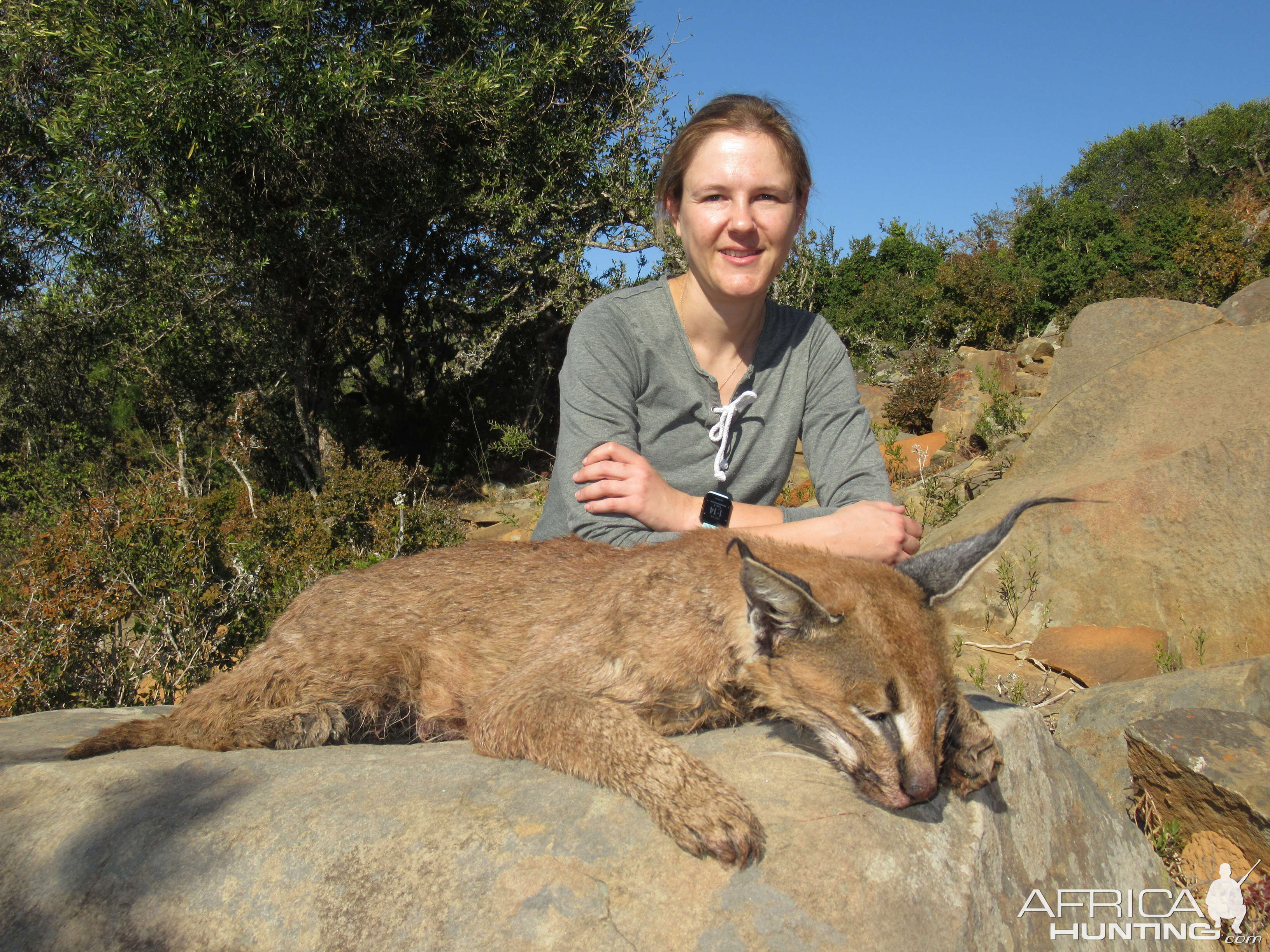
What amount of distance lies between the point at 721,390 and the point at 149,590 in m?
4.96

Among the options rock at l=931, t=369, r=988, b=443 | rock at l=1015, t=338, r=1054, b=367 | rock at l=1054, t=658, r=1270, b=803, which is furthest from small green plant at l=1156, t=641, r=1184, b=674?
rock at l=1015, t=338, r=1054, b=367

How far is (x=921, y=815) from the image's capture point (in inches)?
123

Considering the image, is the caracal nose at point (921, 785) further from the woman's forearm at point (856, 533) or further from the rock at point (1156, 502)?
the rock at point (1156, 502)

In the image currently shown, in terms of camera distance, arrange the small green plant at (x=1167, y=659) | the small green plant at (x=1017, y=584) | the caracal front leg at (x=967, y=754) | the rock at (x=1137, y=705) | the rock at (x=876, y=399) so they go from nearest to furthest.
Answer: the caracal front leg at (x=967, y=754)
the rock at (x=1137, y=705)
the small green plant at (x=1167, y=659)
the small green plant at (x=1017, y=584)
the rock at (x=876, y=399)

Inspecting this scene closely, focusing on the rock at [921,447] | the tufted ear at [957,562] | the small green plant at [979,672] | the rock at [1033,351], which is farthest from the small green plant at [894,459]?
the tufted ear at [957,562]

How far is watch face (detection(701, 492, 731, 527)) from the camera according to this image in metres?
4.76

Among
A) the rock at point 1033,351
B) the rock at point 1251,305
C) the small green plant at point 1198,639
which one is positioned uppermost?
the rock at point 1251,305

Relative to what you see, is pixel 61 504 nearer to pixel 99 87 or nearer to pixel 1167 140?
pixel 99 87

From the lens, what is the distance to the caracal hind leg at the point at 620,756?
115 inches

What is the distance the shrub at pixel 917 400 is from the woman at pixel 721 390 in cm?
1156

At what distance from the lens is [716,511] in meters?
4.77

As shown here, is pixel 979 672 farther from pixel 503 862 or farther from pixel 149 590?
pixel 149 590

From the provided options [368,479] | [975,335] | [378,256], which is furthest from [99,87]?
[975,335]

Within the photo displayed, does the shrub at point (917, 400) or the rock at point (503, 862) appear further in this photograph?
the shrub at point (917, 400)
